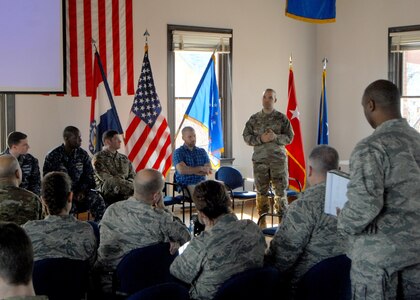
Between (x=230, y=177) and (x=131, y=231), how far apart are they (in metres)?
4.11

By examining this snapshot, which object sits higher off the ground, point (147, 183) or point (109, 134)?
point (109, 134)

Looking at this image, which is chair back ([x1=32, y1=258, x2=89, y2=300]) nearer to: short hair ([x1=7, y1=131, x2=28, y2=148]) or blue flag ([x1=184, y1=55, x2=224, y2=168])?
short hair ([x1=7, y1=131, x2=28, y2=148])

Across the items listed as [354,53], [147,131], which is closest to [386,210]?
[147,131]

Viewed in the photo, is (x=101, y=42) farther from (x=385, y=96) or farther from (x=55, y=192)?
(x=385, y=96)

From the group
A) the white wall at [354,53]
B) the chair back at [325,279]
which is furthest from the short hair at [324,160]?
the white wall at [354,53]

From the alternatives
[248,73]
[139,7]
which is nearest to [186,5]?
[139,7]

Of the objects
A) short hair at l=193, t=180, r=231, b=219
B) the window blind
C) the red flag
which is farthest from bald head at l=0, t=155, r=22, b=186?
the red flag

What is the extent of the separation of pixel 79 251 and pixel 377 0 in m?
6.73

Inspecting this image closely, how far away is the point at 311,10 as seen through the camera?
6625 millimetres

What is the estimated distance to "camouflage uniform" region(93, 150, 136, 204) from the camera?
6.30 m

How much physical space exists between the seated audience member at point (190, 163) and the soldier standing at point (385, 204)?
4.11 m

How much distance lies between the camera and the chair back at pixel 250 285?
2.51 metres

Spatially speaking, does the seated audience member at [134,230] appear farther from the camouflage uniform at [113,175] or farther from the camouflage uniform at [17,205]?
the camouflage uniform at [113,175]

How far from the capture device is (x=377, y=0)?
8.52m
